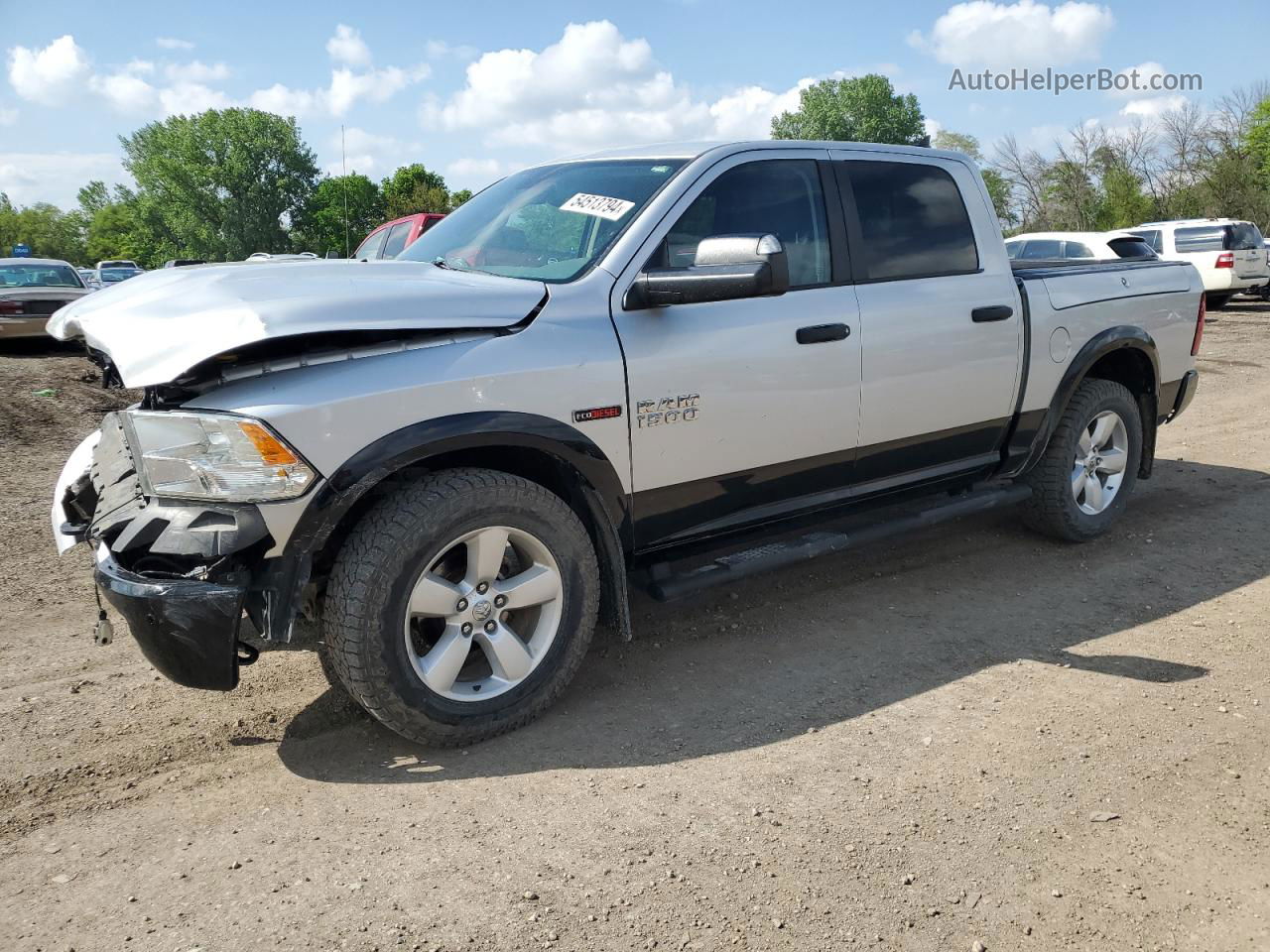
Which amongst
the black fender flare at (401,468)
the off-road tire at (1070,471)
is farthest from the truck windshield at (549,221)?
the off-road tire at (1070,471)

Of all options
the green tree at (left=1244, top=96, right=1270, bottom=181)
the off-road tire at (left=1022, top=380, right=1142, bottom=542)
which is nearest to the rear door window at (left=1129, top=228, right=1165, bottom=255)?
the off-road tire at (left=1022, top=380, right=1142, bottom=542)

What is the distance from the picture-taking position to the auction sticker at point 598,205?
141 inches

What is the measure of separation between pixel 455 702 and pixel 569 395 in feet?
3.52

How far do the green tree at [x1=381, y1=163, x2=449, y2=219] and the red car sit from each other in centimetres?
Result: 5627

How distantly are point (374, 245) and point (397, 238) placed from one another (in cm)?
106

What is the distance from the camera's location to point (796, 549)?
3.88 metres

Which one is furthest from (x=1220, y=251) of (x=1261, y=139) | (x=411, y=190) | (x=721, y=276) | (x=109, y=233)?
(x=109, y=233)

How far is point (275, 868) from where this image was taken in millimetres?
2547

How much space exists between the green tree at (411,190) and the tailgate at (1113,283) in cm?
6669

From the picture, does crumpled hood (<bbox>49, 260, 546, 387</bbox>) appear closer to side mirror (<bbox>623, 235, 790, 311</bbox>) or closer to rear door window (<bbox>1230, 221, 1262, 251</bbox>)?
side mirror (<bbox>623, 235, 790, 311</bbox>)

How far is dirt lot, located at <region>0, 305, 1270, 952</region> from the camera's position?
2.35m

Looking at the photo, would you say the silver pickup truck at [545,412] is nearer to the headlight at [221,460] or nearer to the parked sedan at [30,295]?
the headlight at [221,460]

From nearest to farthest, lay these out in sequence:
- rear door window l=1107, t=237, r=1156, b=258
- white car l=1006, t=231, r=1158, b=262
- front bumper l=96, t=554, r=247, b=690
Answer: front bumper l=96, t=554, r=247, b=690
rear door window l=1107, t=237, r=1156, b=258
white car l=1006, t=231, r=1158, b=262

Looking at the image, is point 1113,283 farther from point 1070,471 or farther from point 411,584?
point 411,584
